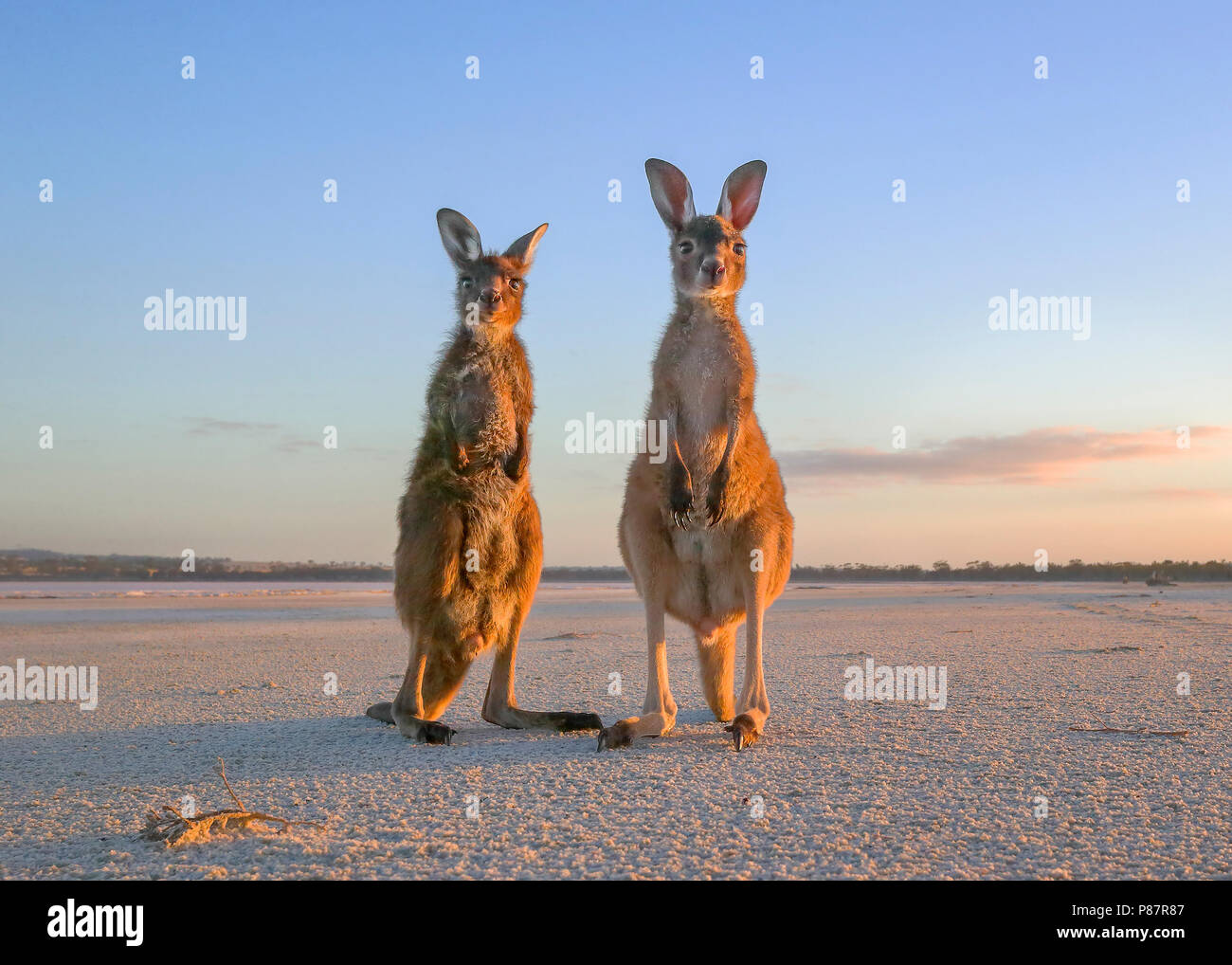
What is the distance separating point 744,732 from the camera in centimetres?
500

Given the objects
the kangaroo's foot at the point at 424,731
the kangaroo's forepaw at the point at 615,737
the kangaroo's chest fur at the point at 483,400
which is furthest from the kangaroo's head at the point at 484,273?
the kangaroo's forepaw at the point at 615,737

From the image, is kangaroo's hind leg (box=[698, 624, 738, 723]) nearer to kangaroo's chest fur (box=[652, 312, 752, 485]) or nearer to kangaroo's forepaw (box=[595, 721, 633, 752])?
kangaroo's forepaw (box=[595, 721, 633, 752])

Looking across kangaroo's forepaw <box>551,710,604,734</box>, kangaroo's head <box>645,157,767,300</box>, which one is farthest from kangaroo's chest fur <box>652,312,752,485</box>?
kangaroo's forepaw <box>551,710,604,734</box>

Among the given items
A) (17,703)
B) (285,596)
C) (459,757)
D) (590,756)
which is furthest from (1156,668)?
(285,596)

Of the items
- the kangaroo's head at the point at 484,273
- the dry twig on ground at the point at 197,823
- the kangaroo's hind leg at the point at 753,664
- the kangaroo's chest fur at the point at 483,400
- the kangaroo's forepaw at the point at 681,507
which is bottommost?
the dry twig on ground at the point at 197,823

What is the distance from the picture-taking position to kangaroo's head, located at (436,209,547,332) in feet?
20.9

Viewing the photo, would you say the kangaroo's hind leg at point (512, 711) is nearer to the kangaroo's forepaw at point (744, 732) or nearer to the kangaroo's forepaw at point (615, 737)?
the kangaroo's forepaw at point (615, 737)

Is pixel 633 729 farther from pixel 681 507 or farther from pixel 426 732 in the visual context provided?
pixel 681 507

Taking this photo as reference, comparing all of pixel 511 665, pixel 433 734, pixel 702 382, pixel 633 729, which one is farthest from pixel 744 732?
pixel 702 382

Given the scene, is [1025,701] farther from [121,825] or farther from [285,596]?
[285,596]

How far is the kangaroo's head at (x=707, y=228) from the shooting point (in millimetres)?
5941

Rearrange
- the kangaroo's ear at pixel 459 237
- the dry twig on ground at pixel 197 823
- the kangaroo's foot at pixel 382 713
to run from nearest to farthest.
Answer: the dry twig on ground at pixel 197 823
the kangaroo's foot at pixel 382 713
the kangaroo's ear at pixel 459 237

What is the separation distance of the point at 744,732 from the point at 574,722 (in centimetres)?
110

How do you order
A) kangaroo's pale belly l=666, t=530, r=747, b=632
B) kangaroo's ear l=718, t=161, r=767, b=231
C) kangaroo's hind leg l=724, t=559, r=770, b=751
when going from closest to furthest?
kangaroo's hind leg l=724, t=559, r=770, b=751 → kangaroo's pale belly l=666, t=530, r=747, b=632 → kangaroo's ear l=718, t=161, r=767, b=231
